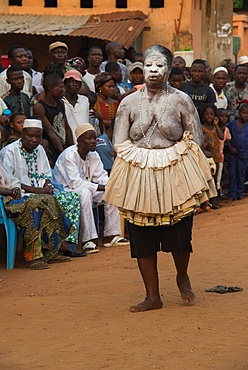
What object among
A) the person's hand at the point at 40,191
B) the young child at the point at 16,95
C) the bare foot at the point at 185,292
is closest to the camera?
the bare foot at the point at 185,292

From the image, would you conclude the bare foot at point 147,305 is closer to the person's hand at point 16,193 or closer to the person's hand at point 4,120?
the person's hand at point 16,193

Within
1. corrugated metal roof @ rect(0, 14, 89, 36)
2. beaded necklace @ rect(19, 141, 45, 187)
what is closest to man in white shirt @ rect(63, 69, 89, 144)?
beaded necklace @ rect(19, 141, 45, 187)

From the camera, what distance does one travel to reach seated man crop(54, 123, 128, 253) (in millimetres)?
9695

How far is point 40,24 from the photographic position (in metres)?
24.1

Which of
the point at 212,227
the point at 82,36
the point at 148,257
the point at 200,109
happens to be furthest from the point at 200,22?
the point at 148,257

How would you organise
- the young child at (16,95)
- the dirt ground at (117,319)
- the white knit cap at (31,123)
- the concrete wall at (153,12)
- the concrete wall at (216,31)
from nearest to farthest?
the dirt ground at (117,319) < the white knit cap at (31,123) < the young child at (16,95) < the concrete wall at (153,12) < the concrete wall at (216,31)

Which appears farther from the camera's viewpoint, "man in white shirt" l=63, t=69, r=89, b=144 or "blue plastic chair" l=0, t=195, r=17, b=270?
"man in white shirt" l=63, t=69, r=89, b=144

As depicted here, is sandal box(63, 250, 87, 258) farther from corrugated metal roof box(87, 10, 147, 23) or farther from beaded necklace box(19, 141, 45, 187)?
corrugated metal roof box(87, 10, 147, 23)

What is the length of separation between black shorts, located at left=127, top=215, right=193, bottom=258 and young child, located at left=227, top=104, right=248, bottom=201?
7.10 m

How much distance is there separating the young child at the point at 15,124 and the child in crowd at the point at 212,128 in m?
3.78

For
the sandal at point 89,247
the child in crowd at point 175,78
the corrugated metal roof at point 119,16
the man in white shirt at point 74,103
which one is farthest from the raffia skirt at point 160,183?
the corrugated metal roof at point 119,16

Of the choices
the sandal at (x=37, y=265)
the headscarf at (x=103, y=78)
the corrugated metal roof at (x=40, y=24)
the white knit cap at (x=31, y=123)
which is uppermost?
the corrugated metal roof at (x=40, y=24)

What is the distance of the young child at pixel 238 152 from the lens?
44.4 feet

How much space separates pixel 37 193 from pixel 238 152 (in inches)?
207
